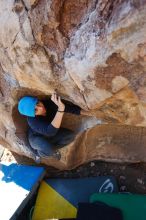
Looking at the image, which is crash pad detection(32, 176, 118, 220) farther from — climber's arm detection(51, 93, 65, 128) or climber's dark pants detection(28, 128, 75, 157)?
climber's arm detection(51, 93, 65, 128)

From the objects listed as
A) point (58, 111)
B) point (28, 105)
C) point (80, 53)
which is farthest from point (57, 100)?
point (80, 53)

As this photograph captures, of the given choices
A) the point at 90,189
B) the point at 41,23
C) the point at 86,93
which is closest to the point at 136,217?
the point at 90,189

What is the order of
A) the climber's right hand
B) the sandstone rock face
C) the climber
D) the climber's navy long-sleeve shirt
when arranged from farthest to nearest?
1. the climber's navy long-sleeve shirt
2. the climber
3. the climber's right hand
4. the sandstone rock face

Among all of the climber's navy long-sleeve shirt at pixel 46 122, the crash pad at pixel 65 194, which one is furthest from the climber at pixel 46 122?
the crash pad at pixel 65 194

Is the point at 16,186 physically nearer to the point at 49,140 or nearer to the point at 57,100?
the point at 49,140

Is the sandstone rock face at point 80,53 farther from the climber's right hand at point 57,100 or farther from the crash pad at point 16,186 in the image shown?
the crash pad at point 16,186

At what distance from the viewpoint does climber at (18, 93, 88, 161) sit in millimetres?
2926

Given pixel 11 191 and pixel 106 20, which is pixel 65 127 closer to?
pixel 11 191

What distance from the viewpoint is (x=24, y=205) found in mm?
3840

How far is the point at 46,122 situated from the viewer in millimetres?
3182

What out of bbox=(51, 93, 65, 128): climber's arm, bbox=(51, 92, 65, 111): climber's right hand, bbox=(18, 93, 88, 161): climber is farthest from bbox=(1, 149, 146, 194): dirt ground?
bbox=(51, 92, 65, 111): climber's right hand

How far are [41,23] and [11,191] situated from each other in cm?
201

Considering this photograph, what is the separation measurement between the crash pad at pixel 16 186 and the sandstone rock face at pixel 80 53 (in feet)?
3.56

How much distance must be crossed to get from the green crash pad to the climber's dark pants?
23.5 inches
